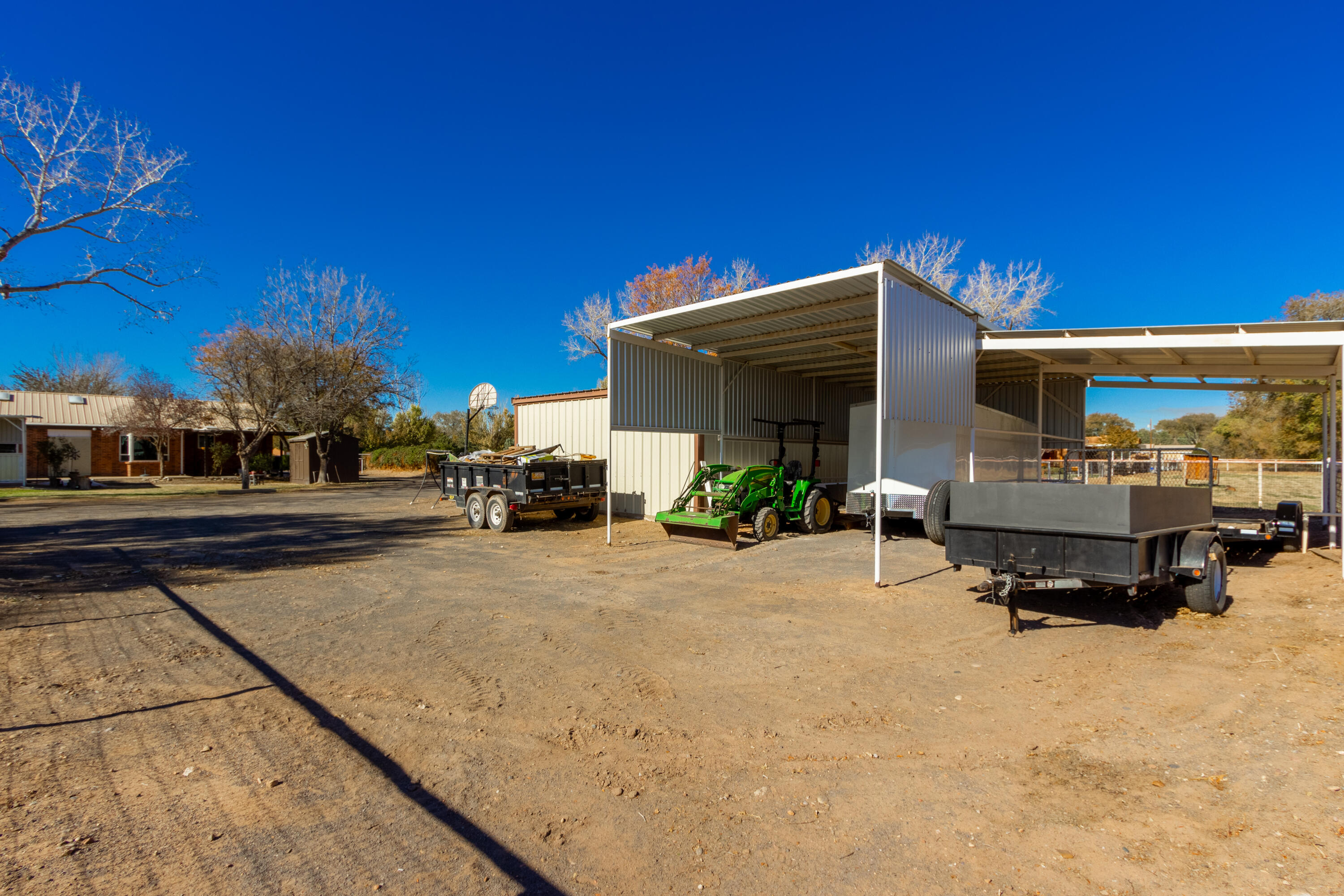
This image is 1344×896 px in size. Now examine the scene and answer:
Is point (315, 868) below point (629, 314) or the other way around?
below

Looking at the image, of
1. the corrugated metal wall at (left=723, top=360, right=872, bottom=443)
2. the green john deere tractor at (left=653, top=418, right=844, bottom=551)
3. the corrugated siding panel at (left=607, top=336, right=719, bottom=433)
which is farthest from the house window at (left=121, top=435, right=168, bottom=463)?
the green john deere tractor at (left=653, top=418, right=844, bottom=551)

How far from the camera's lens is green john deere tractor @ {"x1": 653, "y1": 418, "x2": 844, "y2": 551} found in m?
11.8

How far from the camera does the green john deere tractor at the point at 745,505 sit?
1183 centimetres

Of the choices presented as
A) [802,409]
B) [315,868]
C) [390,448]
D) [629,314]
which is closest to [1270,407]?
[802,409]

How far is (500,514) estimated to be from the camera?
1356 cm

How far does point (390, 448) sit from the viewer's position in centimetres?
4512

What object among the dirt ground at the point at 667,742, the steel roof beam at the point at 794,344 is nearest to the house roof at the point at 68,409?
the steel roof beam at the point at 794,344

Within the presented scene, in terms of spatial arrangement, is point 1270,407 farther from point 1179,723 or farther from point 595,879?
point 595,879

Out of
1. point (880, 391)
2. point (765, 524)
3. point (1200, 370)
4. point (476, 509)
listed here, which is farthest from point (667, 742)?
point (1200, 370)

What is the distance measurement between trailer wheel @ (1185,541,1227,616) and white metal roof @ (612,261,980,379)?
504cm

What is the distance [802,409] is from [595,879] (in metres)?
17.0

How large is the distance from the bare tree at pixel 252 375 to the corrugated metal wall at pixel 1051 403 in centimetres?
2472

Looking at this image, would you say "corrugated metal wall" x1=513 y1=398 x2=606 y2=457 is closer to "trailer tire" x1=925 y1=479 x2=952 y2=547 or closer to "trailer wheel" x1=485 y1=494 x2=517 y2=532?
"trailer wheel" x1=485 y1=494 x2=517 y2=532

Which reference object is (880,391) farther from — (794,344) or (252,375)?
(252,375)
